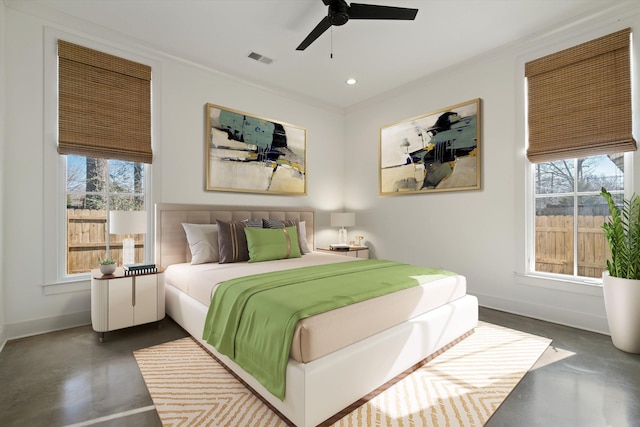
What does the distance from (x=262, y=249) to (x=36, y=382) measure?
6.36 ft

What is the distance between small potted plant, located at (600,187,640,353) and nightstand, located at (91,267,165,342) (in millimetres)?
3923

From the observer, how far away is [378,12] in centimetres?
233

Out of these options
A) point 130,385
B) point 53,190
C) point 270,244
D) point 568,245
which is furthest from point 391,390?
point 53,190

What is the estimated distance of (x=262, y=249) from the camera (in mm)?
3307

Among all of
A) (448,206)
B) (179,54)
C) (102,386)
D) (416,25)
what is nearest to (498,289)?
(448,206)

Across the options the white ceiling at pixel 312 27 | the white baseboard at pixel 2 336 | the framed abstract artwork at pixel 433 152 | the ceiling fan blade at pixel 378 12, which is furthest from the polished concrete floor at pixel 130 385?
the white ceiling at pixel 312 27

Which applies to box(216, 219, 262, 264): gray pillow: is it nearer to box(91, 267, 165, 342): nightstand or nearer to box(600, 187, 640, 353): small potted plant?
box(91, 267, 165, 342): nightstand

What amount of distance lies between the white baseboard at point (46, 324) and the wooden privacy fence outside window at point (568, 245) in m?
4.78

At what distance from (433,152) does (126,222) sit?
3.70 m

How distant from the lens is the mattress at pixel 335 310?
1.58 m

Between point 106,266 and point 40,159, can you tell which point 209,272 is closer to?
point 106,266

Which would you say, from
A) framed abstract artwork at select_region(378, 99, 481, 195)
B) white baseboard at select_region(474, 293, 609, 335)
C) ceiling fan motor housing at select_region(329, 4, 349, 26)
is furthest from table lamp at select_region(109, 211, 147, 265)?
white baseboard at select_region(474, 293, 609, 335)

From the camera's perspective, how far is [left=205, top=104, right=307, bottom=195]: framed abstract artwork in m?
3.89

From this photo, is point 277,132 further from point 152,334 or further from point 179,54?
point 152,334
